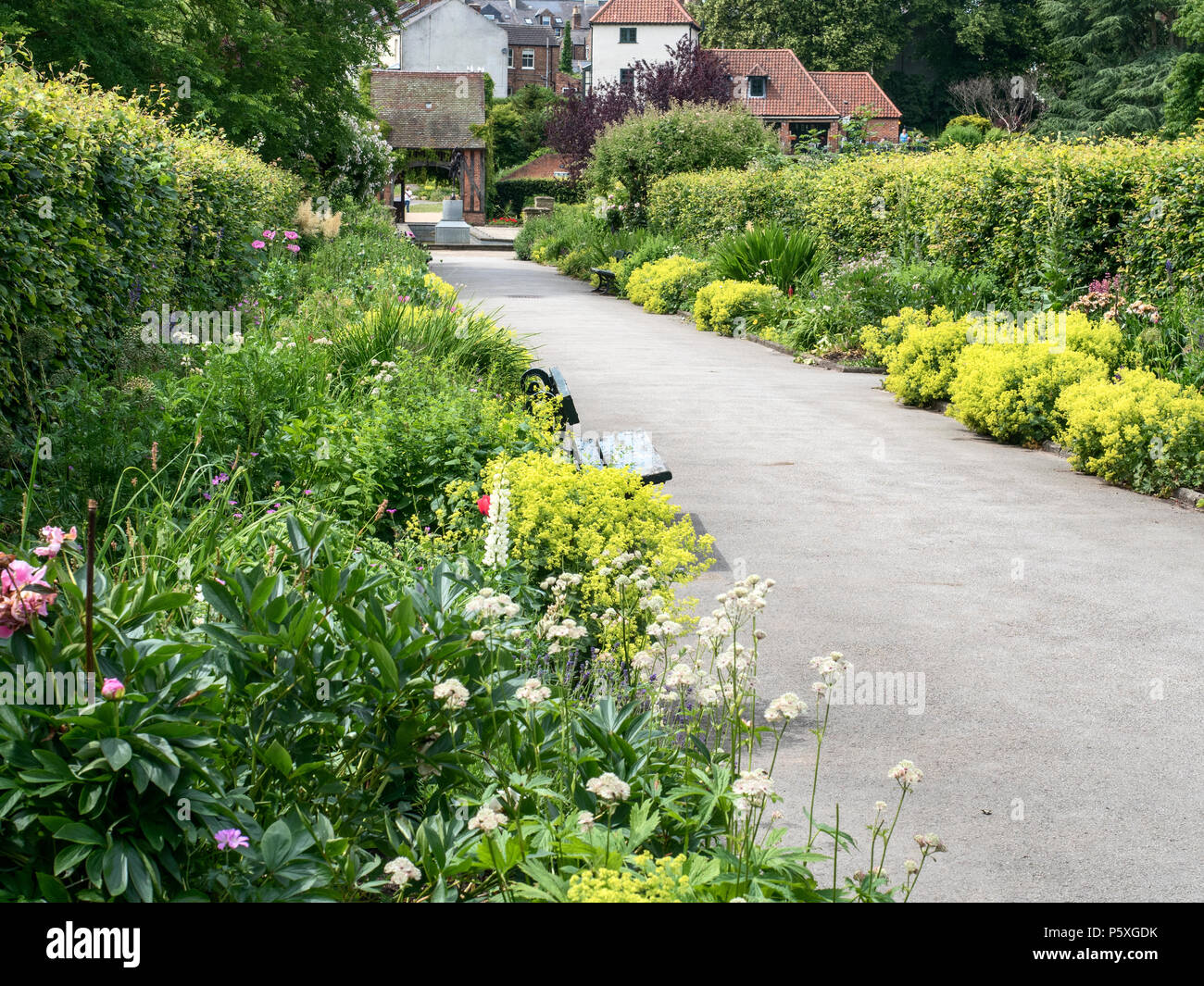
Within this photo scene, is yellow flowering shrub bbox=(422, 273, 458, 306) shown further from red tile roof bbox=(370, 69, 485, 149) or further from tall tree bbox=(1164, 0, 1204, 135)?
red tile roof bbox=(370, 69, 485, 149)

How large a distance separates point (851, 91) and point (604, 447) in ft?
214

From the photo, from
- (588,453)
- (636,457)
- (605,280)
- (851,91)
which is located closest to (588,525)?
(588,453)

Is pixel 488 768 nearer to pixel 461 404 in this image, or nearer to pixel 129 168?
pixel 461 404

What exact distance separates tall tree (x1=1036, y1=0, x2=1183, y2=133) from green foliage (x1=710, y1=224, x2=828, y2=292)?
36387mm

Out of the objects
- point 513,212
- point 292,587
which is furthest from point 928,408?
point 513,212

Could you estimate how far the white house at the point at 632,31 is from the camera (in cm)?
6975

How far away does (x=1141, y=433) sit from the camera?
921 cm

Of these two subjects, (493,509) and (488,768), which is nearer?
(488,768)

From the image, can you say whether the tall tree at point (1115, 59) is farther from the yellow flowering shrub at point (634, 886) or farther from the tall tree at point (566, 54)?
the tall tree at point (566, 54)

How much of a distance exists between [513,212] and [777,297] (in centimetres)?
5097

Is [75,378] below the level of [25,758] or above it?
above

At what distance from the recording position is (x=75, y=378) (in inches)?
253

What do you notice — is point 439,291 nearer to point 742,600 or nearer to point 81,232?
point 81,232

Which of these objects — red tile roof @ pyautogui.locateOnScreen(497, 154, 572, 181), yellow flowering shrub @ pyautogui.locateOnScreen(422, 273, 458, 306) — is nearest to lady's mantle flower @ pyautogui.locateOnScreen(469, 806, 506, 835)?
yellow flowering shrub @ pyautogui.locateOnScreen(422, 273, 458, 306)
